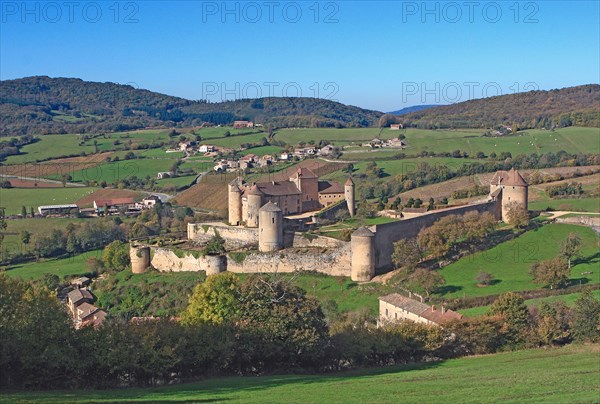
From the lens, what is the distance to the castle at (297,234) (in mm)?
42219

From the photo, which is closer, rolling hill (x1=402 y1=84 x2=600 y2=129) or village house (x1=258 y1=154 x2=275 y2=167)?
village house (x1=258 y1=154 x2=275 y2=167)

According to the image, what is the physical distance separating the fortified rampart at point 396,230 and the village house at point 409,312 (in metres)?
5.70

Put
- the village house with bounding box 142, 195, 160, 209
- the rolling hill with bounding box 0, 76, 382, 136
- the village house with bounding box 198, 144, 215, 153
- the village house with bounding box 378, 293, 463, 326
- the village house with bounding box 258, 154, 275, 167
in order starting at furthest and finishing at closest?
the rolling hill with bounding box 0, 76, 382, 136 < the village house with bounding box 198, 144, 215, 153 < the village house with bounding box 258, 154, 275, 167 < the village house with bounding box 142, 195, 160, 209 < the village house with bounding box 378, 293, 463, 326

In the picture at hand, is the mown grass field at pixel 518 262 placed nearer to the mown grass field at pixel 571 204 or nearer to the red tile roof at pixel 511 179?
the red tile roof at pixel 511 179

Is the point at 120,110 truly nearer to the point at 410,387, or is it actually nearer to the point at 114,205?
the point at 114,205

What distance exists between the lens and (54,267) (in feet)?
176

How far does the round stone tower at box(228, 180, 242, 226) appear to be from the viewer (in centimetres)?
4934

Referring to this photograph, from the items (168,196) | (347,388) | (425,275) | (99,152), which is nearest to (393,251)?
(425,275)

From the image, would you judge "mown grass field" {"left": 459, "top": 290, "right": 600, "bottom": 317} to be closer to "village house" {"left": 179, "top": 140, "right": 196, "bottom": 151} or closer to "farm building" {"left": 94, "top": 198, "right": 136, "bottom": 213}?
"farm building" {"left": 94, "top": 198, "right": 136, "bottom": 213}

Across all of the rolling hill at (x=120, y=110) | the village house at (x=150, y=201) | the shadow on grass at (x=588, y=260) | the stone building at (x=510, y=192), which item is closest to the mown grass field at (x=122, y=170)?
the village house at (x=150, y=201)

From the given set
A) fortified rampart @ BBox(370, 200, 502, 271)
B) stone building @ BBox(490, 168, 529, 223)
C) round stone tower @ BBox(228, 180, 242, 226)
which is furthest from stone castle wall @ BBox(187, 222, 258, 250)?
stone building @ BBox(490, 168, 529, 223)

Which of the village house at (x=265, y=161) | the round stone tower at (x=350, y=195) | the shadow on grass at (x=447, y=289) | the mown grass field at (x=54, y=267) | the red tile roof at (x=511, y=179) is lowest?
the mown grass field at (x=54, y=267)

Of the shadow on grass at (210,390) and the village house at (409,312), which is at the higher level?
the shadow on grass at (210,390)

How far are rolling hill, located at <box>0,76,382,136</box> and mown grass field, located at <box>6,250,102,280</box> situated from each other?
80.5 metres
